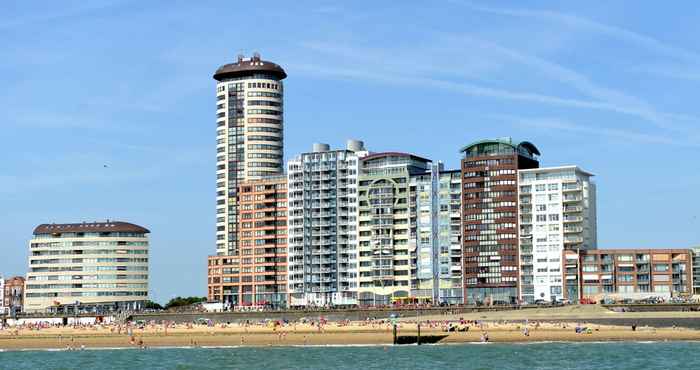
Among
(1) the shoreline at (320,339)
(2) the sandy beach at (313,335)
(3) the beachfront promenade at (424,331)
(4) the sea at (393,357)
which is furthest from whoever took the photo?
(3) the beachfront promenade at (424,331)

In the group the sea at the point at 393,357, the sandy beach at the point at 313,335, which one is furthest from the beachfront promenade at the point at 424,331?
the sea at the point at 393,357

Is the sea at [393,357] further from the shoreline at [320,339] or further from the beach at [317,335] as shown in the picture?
the beach at [317,335]

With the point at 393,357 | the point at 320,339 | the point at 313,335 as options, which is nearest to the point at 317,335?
the point at 313,335

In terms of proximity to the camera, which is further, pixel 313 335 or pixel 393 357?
pixel 313 335

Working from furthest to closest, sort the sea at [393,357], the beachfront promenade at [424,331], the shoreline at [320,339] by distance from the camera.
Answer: the beachfront promenade at [424,331] < the shoreline at [320,339] < the sea at [393,357]

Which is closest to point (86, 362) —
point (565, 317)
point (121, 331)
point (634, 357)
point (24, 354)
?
point (24, 354)

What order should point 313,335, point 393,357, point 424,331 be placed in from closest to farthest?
point 393,357, point 424,331, point 313,335

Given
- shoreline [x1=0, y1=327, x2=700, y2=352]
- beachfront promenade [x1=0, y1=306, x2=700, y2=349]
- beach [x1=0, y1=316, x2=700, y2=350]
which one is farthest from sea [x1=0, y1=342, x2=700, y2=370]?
beachfront promenade [x1=0, y1=306, x2=700, y2=349]

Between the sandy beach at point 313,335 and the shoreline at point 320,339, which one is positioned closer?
the shoreline at point 320,339

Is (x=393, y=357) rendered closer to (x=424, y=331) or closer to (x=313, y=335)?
(x=424, y=331)

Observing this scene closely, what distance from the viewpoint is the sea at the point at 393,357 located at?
119m

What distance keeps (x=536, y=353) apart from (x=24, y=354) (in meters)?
67.7

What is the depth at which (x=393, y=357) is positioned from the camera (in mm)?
130125

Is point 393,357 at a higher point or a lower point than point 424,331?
lower
